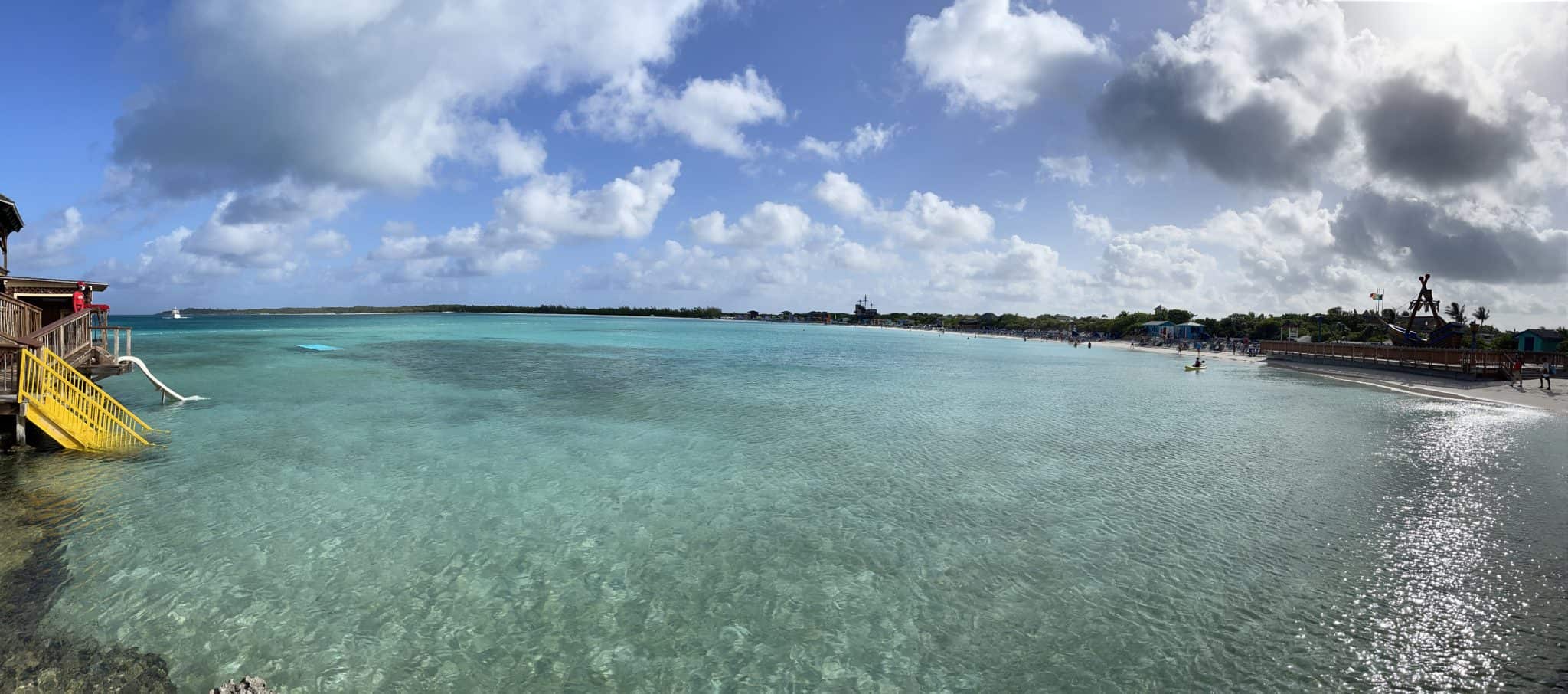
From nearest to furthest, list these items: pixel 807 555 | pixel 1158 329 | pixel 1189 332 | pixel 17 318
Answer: pixel 807 555 → pixel 17 318 → pixel 1189 332 → pixel 1158 329

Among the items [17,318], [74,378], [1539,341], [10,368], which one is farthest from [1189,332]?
[17,318]

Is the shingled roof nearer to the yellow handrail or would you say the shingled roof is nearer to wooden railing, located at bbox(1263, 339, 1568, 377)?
the yellow handrail

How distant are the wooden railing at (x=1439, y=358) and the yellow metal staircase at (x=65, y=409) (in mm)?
62134

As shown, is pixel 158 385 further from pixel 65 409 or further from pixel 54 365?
pixel 65 409

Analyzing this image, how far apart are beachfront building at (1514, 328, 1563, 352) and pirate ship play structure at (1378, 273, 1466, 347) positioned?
3.41 metres

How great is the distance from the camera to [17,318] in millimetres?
14891

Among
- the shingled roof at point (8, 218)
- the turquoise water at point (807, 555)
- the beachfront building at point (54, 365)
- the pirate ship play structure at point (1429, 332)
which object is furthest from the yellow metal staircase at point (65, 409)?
the pirate ship play structure at point (1429, 332)

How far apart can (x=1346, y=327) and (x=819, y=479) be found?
114927 millimetres

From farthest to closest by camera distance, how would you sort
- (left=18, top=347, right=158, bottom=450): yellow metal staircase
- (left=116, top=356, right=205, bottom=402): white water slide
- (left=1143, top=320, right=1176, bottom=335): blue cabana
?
(left=1143, top=320, right=1176, bottom=335): blue cabana < (left=116, top=356, right=205, bottom=402): white water slide < (left=18, top=347, right=158, bottom=450): yellow metal staircase

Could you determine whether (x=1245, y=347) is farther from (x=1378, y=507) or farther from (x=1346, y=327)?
(x=1378, y=507)

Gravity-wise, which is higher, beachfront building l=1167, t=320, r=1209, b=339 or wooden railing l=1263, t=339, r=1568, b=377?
beachfront building l=1167, t=320, r=1209, b=339

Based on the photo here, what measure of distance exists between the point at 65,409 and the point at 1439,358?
209 ft

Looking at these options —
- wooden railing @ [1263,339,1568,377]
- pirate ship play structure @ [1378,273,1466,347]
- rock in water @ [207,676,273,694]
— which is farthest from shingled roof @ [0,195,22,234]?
pirate ship play structure @ [1378,273,1466,347]

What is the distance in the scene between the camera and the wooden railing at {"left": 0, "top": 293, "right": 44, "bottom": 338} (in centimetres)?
1411
